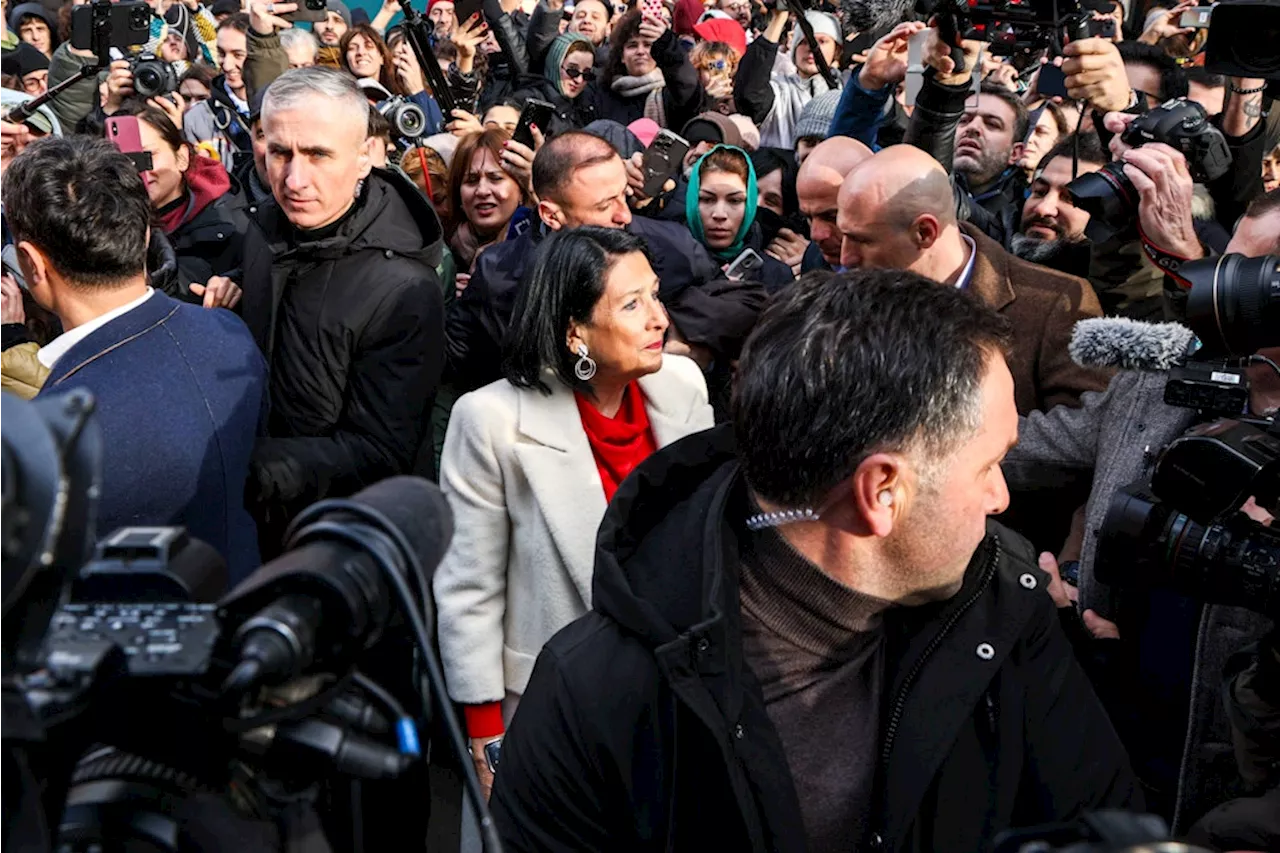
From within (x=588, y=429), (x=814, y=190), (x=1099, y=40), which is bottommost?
(x=588, y=429)

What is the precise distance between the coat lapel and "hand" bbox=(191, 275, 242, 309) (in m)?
1.10

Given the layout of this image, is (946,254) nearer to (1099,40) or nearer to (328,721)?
(1099,40)

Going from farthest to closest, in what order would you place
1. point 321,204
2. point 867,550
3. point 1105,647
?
point 321,204, point 1105,647, point 867,550

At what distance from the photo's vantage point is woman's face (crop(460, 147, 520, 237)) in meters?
4.75

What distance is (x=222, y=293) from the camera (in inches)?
145

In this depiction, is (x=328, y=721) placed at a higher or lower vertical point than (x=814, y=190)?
higher

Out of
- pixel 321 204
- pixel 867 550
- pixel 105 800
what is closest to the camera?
pixel 105 800

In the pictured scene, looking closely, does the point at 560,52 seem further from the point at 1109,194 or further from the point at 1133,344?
the point at 1133,344

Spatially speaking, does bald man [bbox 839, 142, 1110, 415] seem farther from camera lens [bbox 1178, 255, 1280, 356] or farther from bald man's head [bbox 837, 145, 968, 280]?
camera lens [bbox 1178, 255, 1280, 356]

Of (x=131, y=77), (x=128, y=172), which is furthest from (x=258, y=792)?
(x=131, y=77)

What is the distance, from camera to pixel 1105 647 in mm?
2715

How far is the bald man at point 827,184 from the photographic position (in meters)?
3.78

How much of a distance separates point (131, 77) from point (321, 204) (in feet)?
12.6

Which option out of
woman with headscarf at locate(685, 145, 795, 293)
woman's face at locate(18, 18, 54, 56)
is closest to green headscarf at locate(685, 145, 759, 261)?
woman with headscarf at locate(685, 145, 795, 293)
